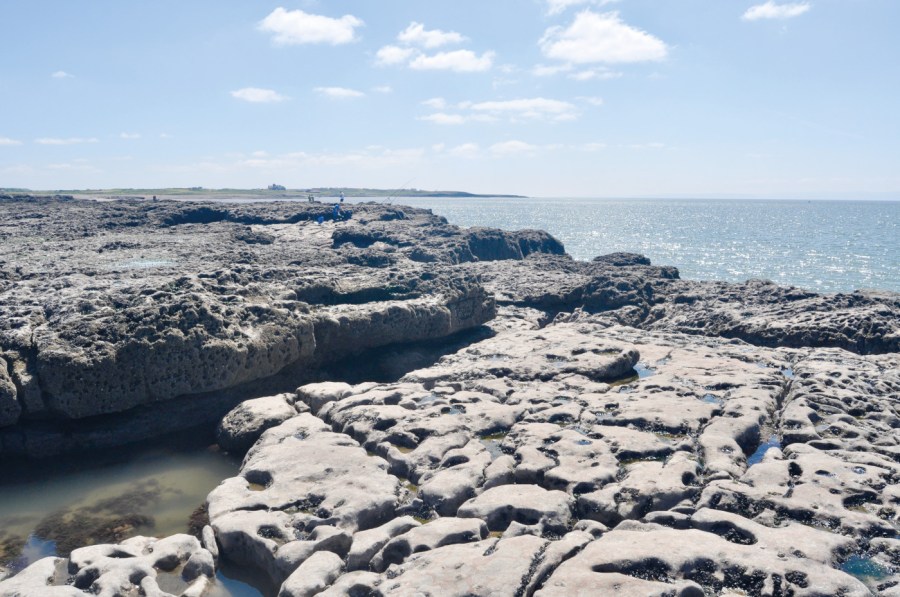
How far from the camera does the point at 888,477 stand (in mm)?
7977

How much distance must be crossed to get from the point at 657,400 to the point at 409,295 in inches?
297

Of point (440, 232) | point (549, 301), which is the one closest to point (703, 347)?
point (549, 301)

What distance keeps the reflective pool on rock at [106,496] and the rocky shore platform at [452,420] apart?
1.62 ft

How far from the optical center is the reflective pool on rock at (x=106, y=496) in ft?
28.9

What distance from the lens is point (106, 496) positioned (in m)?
10.0

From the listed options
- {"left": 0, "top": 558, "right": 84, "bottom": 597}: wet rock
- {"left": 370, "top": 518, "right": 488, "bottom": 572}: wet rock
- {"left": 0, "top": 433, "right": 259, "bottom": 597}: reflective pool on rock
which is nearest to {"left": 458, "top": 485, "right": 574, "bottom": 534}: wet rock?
{"left": 370, "top": 518, "right": 488, "bottom": 572}: wet rock

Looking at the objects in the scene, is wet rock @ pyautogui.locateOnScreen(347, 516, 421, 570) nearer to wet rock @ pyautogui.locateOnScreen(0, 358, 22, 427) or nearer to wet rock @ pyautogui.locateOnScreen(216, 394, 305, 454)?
wet rock @ pyautogui.locateOnScreen(216, 394, 305, 454)

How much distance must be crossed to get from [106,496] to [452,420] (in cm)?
572

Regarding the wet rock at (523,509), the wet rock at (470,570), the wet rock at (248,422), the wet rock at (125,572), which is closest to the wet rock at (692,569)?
the wet rock at (470,570)

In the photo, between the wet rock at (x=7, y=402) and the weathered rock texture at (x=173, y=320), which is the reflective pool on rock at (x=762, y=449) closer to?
the weathered rock texture at (x=173, y=320)

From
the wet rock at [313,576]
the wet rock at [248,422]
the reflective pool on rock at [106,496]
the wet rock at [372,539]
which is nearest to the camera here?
the wet rock at [313,576]

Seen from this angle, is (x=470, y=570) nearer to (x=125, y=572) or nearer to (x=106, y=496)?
(x=125, y=572)

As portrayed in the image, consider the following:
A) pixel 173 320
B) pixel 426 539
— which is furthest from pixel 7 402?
pixel 426 539

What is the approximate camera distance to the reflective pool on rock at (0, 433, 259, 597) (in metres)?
8.80
